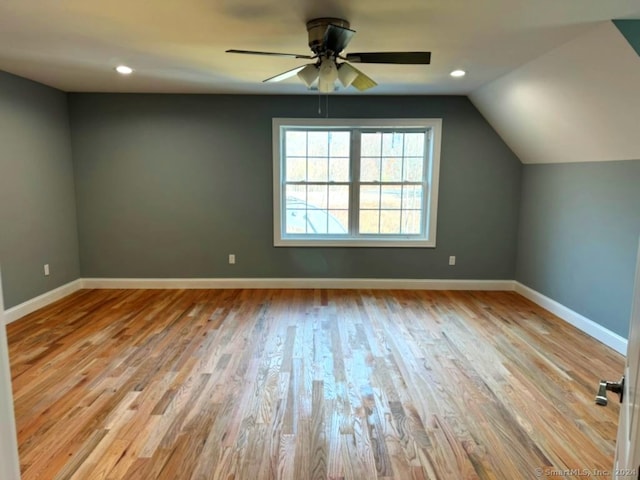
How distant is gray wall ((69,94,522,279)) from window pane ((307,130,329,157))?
11.4 inches

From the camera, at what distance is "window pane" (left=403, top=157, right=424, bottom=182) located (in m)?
4.99

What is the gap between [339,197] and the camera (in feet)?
16.5

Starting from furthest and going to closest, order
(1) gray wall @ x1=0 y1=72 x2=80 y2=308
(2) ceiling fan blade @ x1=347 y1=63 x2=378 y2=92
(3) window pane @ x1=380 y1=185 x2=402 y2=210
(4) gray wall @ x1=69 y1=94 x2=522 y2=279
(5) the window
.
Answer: (3) window pane @ x1=380 y1=185 x2=402 y2=210
(5) the window
(4) gray wall @ x1=69 y1=94 x2=522 y2=279
(1) gray wall @ x1=0 y1=72 x2=80 y2=308
(2) ceiling fan blade @ x1=347 y1=63 x2=378 y2=92

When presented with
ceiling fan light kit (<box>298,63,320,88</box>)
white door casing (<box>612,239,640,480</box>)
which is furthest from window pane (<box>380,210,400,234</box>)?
white door casing (<box>612,239,640,480</box>)

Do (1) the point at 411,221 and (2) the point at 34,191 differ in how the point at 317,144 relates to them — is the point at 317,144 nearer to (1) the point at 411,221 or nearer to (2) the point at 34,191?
(1) the point at 411,221

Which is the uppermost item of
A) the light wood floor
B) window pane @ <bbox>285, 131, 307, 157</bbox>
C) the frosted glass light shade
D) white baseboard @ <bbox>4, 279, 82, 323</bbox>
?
the frosted glass light shade

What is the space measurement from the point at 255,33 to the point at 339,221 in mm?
2785

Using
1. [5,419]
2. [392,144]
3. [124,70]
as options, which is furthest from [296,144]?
[5,419]

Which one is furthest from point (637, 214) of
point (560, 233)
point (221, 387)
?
point (221, 387)

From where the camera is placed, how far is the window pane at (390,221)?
507 cm

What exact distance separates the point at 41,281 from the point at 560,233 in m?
5.90

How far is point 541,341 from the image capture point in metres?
3.44

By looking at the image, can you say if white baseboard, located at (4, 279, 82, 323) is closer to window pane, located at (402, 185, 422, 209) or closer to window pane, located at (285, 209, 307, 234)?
window pane, located at (285, 209, 307, 234)

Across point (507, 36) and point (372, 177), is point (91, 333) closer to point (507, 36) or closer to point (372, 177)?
point (372, 177)
